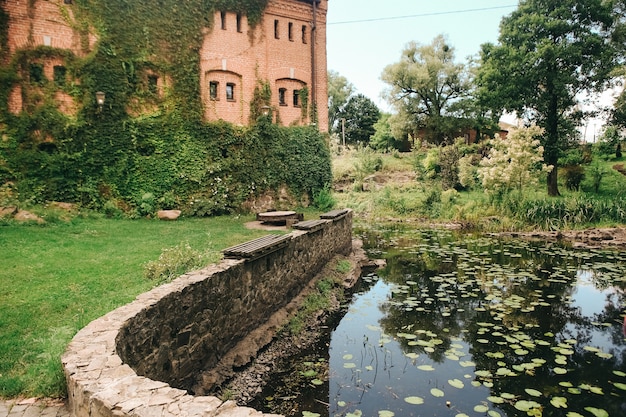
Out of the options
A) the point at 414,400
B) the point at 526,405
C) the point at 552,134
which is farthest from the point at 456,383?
the point at 552,134

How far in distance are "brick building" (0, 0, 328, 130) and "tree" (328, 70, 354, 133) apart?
33837mm

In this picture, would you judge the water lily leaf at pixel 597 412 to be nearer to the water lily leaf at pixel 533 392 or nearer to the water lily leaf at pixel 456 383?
the water lily leaf at pixel 533 392

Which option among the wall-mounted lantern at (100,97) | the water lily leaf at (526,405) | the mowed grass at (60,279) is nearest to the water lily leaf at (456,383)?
the water lily leaf at (526,405)

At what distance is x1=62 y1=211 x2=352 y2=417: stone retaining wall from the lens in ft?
8.76

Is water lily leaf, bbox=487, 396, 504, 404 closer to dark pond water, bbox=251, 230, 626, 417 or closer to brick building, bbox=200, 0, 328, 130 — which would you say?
dark pond water, bbox=251, 230, 626, 417

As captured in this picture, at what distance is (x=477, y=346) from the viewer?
261 inches

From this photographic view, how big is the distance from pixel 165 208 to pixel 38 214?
4.24 meters

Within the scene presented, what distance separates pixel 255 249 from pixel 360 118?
46792 millimetres

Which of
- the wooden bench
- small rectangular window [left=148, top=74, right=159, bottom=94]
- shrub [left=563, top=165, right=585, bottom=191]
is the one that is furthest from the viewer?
shrub [left=563, top=165, right=585, bottom=191]

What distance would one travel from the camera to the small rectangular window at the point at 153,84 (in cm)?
1451

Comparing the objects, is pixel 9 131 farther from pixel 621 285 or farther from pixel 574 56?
pixel 574 56

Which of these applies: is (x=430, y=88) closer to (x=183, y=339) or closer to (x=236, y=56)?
(x=236, y=56)

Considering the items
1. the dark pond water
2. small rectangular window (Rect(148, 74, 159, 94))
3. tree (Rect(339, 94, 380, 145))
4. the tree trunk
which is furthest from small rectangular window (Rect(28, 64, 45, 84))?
tree (Rect(339, 94, 380, 145))

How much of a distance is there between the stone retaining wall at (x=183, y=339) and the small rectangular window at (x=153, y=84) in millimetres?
9434
